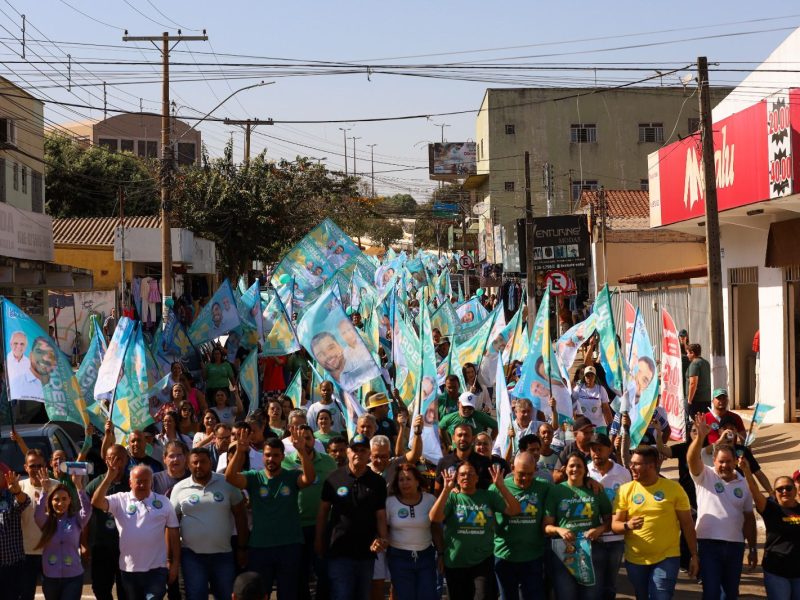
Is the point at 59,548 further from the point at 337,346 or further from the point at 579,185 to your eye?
the point at 579,185

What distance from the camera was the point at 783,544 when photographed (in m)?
7.38

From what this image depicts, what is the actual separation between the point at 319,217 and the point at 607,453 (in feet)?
152

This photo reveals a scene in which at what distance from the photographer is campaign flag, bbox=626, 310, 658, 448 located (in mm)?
9797

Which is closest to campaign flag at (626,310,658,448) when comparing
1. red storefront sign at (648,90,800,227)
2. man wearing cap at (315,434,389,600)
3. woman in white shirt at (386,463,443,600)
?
woman in white shirt at (386,463,443,600)

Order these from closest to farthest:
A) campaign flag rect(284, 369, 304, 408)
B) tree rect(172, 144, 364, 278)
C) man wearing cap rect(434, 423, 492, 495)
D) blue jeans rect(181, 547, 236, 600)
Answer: blue jeans rect(181, 547, 236, 600) → man wearing cap rect(434, 423, 492, 495) → campaign flag rect(284, 369, 304, 408) → tree rect(172, 144, 364, 278)

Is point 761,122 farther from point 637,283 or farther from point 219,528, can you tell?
point 637,283

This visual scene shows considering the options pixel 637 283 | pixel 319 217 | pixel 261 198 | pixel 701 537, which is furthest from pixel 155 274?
pixel 701 537

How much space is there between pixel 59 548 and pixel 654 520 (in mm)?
3647

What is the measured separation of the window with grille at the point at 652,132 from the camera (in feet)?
198

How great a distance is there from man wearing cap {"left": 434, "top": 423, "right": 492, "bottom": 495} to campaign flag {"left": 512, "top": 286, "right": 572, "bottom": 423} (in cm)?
263

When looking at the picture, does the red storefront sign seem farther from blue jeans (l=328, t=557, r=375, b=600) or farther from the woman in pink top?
the woman in pink top

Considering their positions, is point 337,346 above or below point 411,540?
above

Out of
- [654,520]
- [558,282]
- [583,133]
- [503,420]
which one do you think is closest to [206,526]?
[654,520]

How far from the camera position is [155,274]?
41.5m
